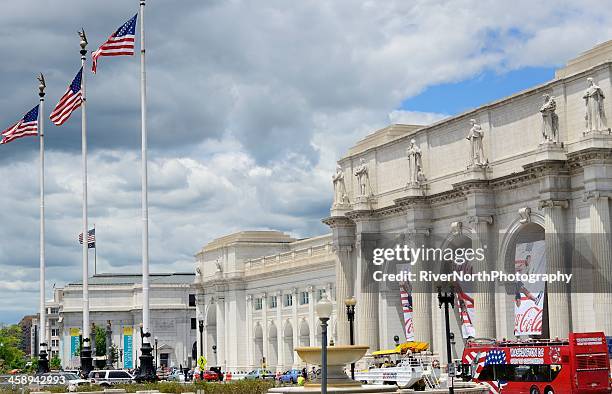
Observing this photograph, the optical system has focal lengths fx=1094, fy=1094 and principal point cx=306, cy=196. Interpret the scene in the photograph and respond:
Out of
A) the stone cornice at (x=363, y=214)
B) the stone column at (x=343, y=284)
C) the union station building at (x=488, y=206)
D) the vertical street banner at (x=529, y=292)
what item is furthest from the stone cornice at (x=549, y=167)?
the stone column at (x=343, y=284)

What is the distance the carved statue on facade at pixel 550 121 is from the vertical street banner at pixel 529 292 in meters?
7.83

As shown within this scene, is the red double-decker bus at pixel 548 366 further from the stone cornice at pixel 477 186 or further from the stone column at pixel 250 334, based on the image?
the stone column at pixel 250 334

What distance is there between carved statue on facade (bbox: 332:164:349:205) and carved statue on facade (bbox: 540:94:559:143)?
29.5 meters

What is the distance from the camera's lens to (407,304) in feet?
284

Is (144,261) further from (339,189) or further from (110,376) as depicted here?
(339,189)

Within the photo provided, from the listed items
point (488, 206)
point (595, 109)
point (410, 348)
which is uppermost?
point (595, 109)

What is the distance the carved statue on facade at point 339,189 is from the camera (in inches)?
3718

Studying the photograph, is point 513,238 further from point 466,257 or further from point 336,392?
point 336,392

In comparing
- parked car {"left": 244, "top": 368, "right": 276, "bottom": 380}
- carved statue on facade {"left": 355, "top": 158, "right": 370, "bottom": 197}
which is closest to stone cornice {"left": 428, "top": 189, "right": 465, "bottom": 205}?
carved statue on facade {"left": 355, "top": 158, "right": 370, "bottom": 197}

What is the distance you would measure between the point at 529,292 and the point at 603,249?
8.74m

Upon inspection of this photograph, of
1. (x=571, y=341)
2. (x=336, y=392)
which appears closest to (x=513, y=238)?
(x=571, y=341)

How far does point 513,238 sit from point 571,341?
19.3 meters

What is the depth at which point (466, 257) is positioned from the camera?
77.8 meters

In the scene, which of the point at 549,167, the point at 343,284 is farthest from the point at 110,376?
the point at 549,167
